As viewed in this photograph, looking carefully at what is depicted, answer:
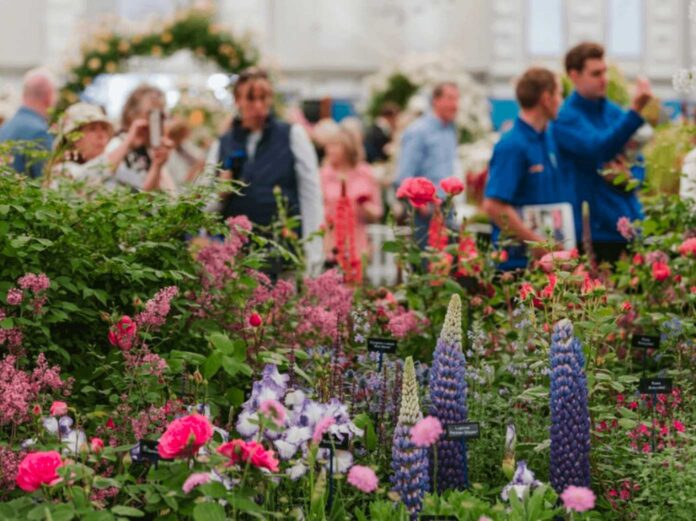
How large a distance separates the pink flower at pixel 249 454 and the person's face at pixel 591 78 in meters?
3.39

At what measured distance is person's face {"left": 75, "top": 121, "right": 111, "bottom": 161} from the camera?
5.16 metres

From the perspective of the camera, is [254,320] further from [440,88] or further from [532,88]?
[440,88]

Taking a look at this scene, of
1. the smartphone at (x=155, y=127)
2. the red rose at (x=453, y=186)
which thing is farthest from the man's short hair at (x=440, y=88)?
the red rose at (x=453, y=186)

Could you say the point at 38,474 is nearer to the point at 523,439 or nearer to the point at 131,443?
the point at 131,443

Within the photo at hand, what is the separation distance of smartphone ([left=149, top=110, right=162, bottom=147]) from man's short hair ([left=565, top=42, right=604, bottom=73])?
1.70 meters

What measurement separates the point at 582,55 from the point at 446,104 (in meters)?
2.80

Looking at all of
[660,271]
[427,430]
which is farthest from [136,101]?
[427,430]

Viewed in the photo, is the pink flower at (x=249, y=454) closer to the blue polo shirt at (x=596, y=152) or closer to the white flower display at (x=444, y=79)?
the blue polo shirt at (x=596, y=152)

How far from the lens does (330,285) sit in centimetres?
369

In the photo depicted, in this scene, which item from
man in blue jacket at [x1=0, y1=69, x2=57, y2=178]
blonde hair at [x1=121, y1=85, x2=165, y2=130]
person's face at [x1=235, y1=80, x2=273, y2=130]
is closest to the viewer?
person's face at [x1=235, y1=80, x2=273, y2=130]

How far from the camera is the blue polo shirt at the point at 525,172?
201 inches

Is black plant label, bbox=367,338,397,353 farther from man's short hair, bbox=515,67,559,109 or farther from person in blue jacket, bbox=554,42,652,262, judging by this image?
man's short hair, bbox=515,67,559,109

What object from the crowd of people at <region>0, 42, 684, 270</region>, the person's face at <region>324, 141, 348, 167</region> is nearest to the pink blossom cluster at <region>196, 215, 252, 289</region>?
the crowd of people at <region>0, 42, 684, 270</region>

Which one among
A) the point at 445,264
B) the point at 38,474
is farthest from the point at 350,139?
the point at 38,474
